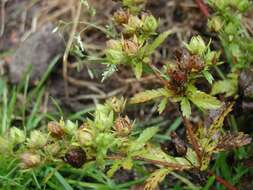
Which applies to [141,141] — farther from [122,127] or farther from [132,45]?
[132,45]

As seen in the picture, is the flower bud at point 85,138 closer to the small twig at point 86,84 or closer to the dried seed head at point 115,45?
the dried seed head at point 115,45

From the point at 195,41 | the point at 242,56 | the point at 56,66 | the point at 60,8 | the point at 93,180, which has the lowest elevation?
the point at 93,180

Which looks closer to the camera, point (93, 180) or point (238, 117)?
point (238, 117)

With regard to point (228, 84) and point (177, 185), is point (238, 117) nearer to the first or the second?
point (228, 84)

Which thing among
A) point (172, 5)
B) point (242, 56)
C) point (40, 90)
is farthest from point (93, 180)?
point (172, 5)

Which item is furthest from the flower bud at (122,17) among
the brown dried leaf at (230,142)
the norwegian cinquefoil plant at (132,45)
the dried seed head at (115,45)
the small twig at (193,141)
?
the brown dried leaf at (230,142)

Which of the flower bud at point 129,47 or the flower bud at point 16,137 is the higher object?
the flower bud at point 129,47

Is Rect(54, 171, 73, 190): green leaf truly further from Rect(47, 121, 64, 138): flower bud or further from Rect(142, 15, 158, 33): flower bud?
Rect(142, 15, 158, 33): flower bud
